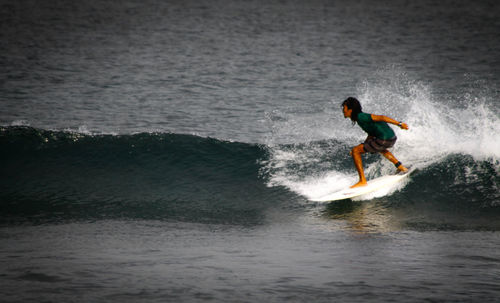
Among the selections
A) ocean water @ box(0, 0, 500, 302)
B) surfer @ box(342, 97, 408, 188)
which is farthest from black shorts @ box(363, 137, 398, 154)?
ocean water @ box(0, 0, 500, 302)

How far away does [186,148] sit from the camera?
13219 mm

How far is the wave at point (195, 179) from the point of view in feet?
33.1

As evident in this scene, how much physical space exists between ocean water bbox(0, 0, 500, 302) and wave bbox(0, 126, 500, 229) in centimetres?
4

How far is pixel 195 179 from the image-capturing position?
12.0m

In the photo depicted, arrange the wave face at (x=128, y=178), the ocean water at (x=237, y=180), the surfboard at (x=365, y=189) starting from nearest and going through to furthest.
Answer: the ocean water at (x=237, y=180)
the surfboard at (x=365, y=189)
the wave face at (x=128, y=178)

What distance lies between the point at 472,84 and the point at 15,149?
54.9 ft

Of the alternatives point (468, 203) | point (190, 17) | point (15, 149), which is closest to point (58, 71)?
point (15, 149)

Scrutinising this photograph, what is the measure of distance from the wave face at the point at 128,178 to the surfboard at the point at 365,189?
1093 mm

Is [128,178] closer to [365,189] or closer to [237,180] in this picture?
[237,180]

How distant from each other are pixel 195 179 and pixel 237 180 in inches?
32.8

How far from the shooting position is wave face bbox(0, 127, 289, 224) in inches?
399

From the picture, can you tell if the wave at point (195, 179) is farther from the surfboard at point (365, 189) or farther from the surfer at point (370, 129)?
the surfer at point (370, 129)

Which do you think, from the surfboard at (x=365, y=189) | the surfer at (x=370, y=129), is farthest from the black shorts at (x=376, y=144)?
the surfboard at (x=365, y=189)

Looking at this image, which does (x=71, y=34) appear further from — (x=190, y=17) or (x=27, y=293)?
(x=27, y=293)
